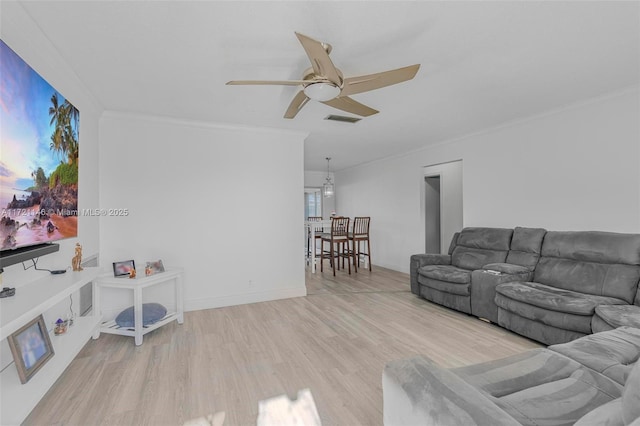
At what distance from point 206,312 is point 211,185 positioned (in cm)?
161

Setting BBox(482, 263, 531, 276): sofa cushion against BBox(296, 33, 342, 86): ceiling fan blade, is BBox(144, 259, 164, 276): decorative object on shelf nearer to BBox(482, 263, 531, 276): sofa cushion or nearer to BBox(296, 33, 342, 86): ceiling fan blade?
BBox(296, 33, 342, 86): ceiling fan blade

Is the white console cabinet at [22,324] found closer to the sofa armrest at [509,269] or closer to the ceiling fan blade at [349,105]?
the ceiling fan blade at [349,105]

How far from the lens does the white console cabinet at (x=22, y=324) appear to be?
4.37ft

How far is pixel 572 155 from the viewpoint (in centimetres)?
346

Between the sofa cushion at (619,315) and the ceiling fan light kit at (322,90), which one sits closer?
the ceiling fan light kit at (322,90)

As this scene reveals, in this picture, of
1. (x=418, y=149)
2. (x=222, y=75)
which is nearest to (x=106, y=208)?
(x=222, y=75)

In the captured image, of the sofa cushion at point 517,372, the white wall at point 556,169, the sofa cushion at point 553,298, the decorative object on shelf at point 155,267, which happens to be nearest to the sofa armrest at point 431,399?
the sofa cushion at point 517,372

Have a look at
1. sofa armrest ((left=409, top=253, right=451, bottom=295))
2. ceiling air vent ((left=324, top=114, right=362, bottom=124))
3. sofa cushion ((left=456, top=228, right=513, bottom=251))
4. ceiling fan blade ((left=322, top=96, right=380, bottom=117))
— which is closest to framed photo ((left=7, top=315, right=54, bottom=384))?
ceiling fan blade ((left=322, top=96, right=380, bottom=117))

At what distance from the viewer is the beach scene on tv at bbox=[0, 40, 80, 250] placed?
61.3 inches

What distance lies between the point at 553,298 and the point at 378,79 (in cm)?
249

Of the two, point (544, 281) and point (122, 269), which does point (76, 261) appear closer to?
point (122, 269)

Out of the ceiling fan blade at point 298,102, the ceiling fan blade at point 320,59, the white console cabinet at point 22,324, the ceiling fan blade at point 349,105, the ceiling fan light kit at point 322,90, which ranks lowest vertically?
the white console cabinet at point 22,324

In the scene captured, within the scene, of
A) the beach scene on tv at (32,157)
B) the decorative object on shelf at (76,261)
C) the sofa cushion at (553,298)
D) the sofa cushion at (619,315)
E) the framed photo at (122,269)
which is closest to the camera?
the beach scene on tv at (32,157)

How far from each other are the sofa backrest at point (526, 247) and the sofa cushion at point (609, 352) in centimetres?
166
